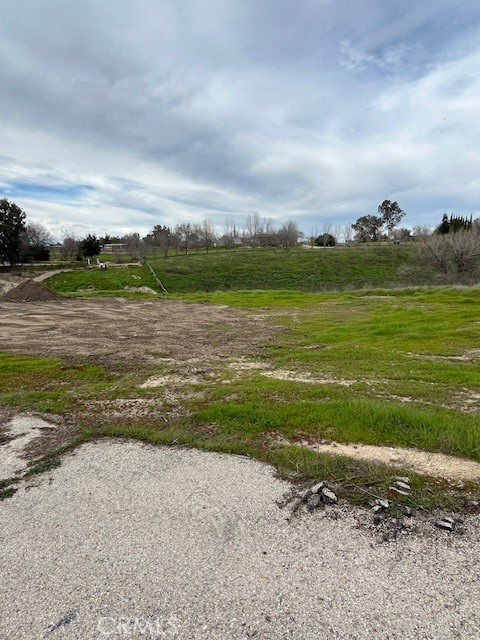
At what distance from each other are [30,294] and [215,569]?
28.1 meters

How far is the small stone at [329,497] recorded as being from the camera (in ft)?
12.1

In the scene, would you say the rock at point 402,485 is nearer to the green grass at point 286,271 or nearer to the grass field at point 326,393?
the grass field at point 326,393

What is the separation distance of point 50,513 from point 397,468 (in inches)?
154

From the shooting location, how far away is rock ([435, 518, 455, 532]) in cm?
328

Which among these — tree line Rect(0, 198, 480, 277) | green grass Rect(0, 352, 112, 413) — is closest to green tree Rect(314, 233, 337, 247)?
tree line Rect(0, 198, 480, 277)

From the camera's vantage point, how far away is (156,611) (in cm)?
263

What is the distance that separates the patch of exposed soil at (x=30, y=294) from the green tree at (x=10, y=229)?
23963 mm

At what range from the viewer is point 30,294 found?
26.1 m

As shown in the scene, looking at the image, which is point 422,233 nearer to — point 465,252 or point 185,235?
point 465,252

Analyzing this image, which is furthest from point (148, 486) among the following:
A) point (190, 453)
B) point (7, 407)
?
point (7, 407)

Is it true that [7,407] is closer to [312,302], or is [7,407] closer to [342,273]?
[312,302]

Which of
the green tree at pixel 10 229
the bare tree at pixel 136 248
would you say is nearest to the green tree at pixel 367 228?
the bare tree at pixel 136 248

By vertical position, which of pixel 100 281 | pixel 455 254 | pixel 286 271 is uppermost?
pixel 455 254

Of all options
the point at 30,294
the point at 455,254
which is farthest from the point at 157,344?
the point at 455,254
